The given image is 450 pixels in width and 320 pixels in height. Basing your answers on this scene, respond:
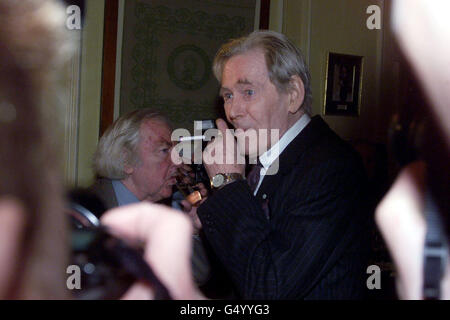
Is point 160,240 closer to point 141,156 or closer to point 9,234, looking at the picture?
point 9,234

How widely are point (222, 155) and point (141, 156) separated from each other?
18cm

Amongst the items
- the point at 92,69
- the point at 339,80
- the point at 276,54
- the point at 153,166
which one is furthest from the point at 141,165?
the point at 339,80

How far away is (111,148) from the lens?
0.81m

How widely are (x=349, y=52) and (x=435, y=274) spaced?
1340mm

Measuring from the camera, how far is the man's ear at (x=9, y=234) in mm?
234

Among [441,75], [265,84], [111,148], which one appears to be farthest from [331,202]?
[441,75]

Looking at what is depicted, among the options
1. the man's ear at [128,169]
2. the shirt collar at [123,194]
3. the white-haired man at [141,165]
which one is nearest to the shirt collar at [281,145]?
the white-haired man at [141,165]

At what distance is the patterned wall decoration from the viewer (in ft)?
4.43

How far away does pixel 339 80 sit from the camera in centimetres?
156

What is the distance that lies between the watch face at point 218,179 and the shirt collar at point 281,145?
7 centimetres

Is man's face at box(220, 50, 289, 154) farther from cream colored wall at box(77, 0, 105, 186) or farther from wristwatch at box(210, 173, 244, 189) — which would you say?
cream colored wall at box(77, 0, 105, 186)

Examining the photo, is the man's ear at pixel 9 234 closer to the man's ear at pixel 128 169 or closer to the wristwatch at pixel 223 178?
the man's ear at pixel 128 169

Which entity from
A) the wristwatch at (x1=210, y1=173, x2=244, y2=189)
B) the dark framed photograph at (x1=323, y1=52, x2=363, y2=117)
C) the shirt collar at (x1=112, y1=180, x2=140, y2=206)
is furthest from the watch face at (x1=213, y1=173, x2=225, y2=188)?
the dark framed photograph at (x1=323, y1=52, x2=363, y2=117)
